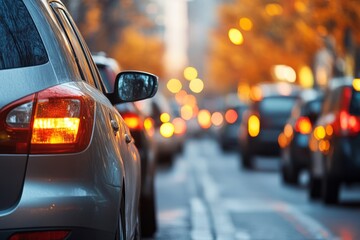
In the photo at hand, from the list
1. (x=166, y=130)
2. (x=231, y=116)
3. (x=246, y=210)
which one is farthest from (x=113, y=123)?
(x=231, y=116)

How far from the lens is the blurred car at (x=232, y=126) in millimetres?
39250

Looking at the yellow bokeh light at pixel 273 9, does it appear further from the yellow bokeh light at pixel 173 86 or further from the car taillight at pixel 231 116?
the yellow bokeh light at pixel 173 86

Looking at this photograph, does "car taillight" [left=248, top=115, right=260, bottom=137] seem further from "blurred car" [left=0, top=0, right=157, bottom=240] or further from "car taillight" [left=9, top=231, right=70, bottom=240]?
"car taillight" [left=9, top=231, right=70, bottom=240]

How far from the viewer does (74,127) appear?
17.7 feet

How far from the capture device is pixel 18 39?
18.0ft

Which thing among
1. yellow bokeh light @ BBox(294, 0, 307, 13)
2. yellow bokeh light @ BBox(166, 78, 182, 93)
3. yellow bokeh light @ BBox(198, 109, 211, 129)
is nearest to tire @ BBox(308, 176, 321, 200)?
yellow bokeh light @ BBox(294, 0, 307, 13)

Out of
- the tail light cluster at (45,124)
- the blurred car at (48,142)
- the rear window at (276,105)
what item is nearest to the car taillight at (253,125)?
the rear window at (276,105)

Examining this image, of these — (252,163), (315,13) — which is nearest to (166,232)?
(252,163)

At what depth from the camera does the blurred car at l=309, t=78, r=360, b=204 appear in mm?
15711

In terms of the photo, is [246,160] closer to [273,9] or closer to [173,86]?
[273,9]

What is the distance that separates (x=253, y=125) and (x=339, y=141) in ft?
39.9

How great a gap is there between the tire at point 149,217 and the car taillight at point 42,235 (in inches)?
244

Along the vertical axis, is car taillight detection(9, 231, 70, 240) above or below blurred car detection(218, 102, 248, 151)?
above

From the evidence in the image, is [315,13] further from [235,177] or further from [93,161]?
[93,161]
